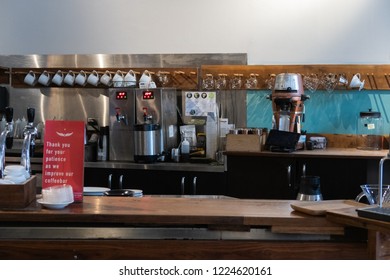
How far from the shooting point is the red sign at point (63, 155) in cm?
238

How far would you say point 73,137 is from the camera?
2381 millimetres

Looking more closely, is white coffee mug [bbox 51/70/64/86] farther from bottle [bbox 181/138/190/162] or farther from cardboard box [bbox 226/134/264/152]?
cardboard box [bbox 226/134/264/152]

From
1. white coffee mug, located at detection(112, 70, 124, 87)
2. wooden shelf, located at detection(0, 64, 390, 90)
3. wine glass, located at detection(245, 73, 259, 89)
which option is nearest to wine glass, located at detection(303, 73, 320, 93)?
wooden shelf, located at detection(0, 64, 390, 90)

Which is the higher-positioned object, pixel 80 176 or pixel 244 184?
pixel 80 176

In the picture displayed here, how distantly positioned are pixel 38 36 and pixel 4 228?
4600mm

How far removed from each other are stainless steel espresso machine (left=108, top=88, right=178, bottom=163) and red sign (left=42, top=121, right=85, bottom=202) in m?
2.85

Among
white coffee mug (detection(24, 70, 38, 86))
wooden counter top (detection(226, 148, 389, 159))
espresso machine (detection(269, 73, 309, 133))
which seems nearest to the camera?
wooden counter top (detection(226, 148, 389, 159))

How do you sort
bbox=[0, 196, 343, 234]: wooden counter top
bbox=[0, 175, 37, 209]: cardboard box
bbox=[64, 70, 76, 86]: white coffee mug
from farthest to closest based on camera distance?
bbox=[64, 70, 76, 86]: white coffee mug, bbox=[0, 175, 37, 209]: cardboard box, bbox=[0, 196, 343, 234]: wooden counter top

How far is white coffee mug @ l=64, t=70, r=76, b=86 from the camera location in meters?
6.02

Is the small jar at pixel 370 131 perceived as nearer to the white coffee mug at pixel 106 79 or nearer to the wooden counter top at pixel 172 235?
the white coffee mug at pixel 106 79

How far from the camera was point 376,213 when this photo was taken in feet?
6.33
